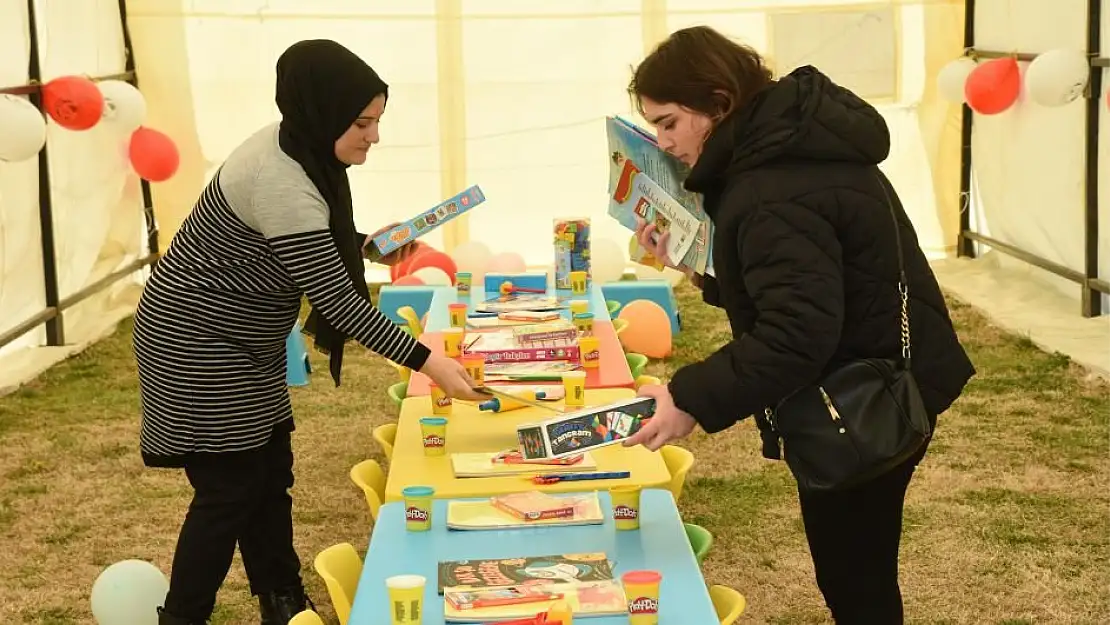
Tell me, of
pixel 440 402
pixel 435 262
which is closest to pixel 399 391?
pixel 440 402

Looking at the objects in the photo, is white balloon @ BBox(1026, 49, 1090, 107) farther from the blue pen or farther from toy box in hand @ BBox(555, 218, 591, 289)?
the blue pen

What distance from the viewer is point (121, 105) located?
24.3ft

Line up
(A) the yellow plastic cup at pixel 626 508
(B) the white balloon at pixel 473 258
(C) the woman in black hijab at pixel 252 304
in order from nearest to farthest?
(A) the yellow plastic cup at pixel 626 508 < (C) the woman in black hijab at pixel 252 304 < (B) the white balloon at pixel 473 258

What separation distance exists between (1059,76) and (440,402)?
4290mm

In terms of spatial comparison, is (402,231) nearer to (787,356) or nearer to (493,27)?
(787,356)

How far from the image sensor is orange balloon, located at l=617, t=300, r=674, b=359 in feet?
21.8

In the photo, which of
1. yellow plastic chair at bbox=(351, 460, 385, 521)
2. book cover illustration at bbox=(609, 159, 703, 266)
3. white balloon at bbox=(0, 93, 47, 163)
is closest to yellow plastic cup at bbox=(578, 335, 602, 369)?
yellow plastic chair at bbox=(351, 460, 385, 521)

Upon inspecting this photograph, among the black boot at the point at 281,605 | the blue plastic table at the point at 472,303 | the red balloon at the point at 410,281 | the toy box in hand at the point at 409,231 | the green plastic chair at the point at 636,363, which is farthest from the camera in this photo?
the red balloon at the point at 410,281

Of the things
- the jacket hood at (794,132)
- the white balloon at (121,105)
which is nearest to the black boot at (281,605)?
the jacket hood at (794,132)

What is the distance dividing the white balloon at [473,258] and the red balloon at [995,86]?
2915 millimetres

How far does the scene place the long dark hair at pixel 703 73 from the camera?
2.34 m

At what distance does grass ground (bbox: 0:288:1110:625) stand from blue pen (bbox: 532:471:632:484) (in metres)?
0.97

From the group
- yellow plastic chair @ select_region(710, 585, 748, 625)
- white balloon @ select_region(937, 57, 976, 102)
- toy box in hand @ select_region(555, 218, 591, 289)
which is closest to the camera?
yellow plastic chair @ select_region(710, 585, 748, 625)

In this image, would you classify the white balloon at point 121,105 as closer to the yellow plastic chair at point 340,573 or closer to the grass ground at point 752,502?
the grass ground at point 752,502
